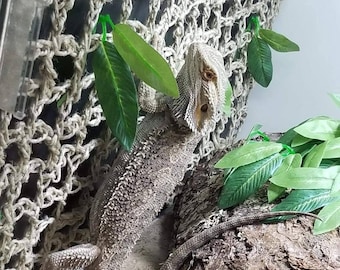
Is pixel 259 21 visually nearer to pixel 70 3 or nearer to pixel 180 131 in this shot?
pixel 180 131

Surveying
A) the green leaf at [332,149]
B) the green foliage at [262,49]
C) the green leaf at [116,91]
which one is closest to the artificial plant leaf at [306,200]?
the green leaf at [332,149]

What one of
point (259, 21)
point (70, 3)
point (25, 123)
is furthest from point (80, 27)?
point (259, 21)

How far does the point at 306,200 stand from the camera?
101 centimetres

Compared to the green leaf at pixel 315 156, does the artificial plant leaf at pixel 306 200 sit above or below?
below

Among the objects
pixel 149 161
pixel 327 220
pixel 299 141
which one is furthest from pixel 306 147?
pixel 149 161

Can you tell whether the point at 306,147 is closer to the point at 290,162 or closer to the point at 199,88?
the point at 290,162

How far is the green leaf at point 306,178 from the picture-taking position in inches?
40.2

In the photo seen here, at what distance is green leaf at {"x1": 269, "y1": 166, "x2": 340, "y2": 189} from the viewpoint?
1.02m

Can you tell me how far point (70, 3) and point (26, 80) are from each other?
0.15 meters

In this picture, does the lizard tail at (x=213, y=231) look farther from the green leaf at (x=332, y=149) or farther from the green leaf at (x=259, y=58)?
the green leaf at (x=259, y=58)

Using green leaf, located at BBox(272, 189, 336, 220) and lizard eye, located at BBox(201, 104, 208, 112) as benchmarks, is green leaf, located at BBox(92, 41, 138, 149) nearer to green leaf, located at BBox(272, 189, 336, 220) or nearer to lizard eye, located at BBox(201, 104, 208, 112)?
lizard eye, located at BBox(201, 104, 208, 112)

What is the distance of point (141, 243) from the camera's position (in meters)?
1.22

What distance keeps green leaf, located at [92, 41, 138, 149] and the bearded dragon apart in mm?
99

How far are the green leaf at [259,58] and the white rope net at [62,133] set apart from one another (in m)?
0.22
